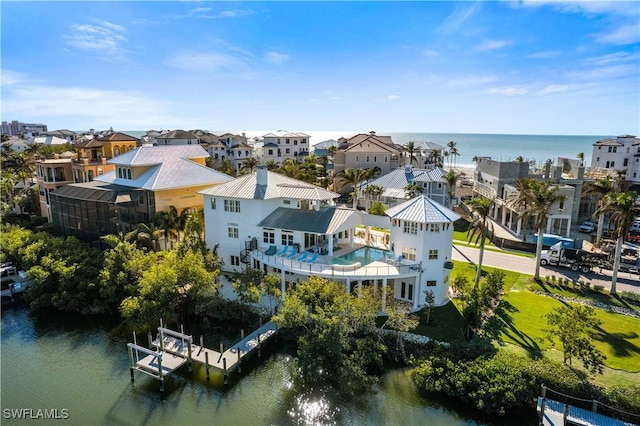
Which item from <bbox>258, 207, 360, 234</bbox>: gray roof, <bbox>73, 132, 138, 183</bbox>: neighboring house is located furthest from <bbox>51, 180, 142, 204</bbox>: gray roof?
<bbox>258, 207, 360, 234</bbox>: gray roof

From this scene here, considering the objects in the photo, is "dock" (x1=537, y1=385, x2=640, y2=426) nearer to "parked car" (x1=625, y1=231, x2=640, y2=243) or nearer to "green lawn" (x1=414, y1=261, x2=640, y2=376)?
"green lawn" (x1=414, y1=261, x2=640, y2=376)

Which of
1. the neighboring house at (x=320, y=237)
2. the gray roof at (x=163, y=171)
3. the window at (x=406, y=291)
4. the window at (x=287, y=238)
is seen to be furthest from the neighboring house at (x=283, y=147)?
the window at (x=406, y=291)

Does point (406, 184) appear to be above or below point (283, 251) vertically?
above

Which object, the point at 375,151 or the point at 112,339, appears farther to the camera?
the point at 375,151

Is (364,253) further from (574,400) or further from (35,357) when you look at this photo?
(35,357)

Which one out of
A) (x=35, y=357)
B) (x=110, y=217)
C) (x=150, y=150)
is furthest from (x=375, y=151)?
(x=35, y=357)

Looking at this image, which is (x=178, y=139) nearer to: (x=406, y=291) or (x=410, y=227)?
(x=410, y=227)

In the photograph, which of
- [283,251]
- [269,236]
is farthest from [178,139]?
[283,251]
